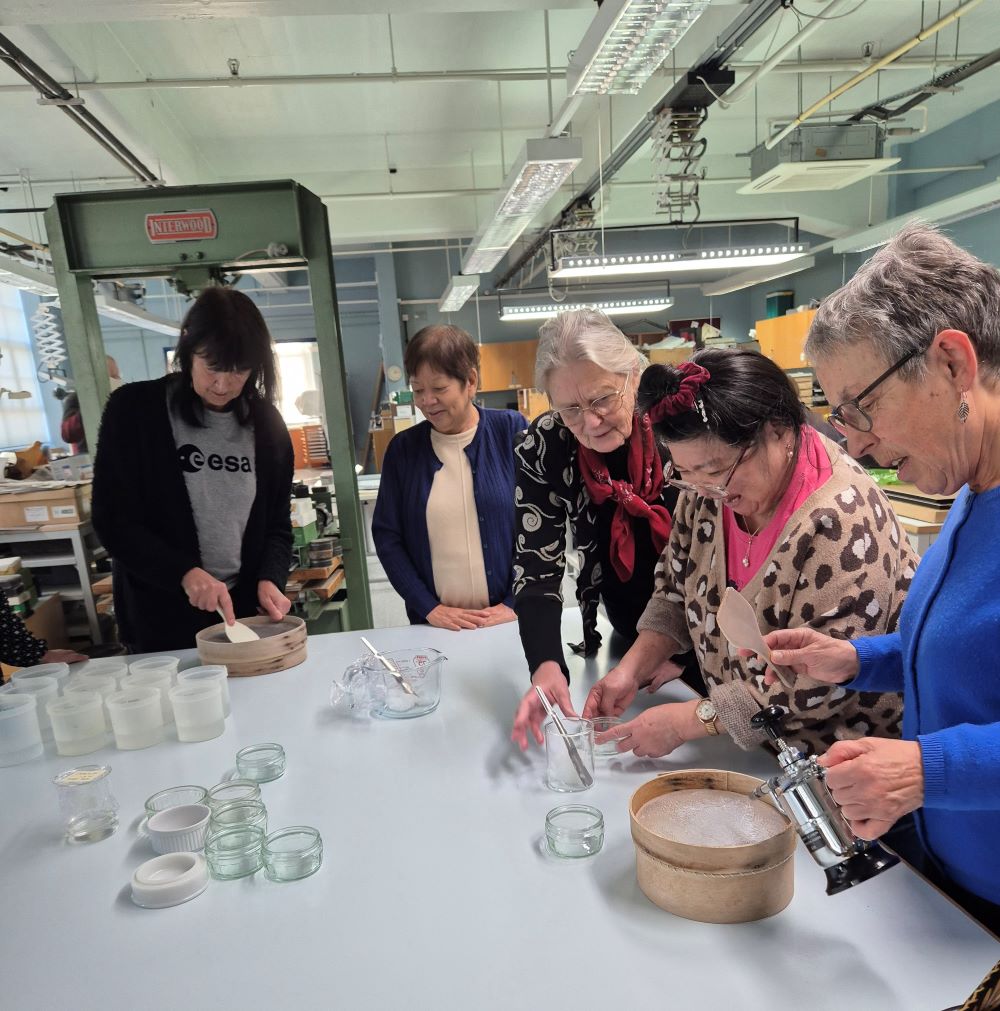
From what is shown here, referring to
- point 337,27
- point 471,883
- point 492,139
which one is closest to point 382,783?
point 471,883

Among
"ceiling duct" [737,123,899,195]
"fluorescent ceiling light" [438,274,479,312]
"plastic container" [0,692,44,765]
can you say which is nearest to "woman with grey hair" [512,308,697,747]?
"plastic container" [0,692,44,765]

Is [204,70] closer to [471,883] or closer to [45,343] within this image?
[45,343]

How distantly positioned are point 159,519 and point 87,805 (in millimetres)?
933

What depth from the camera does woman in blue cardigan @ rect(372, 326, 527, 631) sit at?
80.9 inches

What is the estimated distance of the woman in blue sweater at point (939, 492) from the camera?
739 millimetres

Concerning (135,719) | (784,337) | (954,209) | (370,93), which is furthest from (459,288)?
(135,719)

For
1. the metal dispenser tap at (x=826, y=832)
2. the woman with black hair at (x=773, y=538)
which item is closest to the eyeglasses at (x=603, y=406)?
the woman with black hair at (x=773, y=538)

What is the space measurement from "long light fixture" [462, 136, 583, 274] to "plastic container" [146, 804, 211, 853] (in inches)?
125

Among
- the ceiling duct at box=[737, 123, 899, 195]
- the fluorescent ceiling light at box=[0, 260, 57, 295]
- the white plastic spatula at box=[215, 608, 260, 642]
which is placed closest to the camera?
the white plastic spatula at box=[215, 608, 260, 642]

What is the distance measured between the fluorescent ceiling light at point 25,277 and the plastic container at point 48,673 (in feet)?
12.3

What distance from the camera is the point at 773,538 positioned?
1118 mm

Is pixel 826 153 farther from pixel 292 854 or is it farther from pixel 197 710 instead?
pixel 292 854

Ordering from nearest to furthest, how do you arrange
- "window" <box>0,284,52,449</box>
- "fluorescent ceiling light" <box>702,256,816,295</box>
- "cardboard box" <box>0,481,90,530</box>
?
"cardboard box" <box>0,481,90,530</box>, "fluorescent ceiling light" <box>702,256,816,295</box>, "window" <box>0,284,52,449</box>

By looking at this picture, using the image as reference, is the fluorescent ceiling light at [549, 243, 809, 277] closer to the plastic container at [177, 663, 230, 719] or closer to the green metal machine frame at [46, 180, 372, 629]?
the green metal machine frame at [46, 180, 372, 629]
